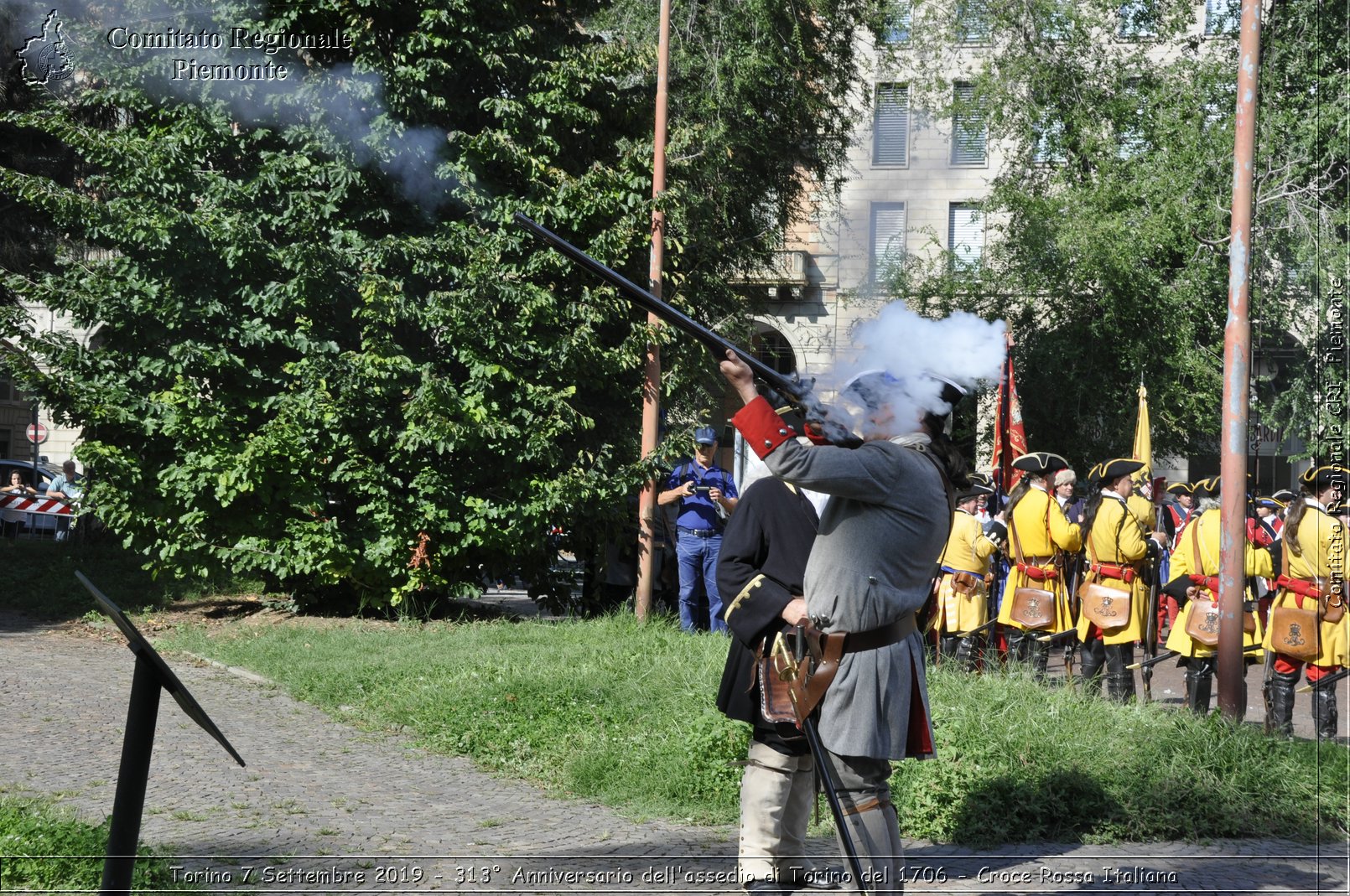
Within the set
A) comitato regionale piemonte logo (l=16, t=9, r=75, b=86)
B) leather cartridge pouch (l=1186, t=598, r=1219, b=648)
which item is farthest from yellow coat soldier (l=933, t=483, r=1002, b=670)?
comitato regionale piemonte logo (l=16, t=9, r=75, b=86)

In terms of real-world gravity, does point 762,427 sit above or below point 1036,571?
above

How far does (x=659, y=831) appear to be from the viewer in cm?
600

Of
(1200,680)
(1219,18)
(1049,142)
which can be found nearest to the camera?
(1200,680)

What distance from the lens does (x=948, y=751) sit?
6418 millimetres

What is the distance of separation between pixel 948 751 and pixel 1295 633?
354cm

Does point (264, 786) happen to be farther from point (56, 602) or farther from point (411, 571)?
point (56, 602)

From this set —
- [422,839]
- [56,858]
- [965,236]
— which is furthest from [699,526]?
[965,236]

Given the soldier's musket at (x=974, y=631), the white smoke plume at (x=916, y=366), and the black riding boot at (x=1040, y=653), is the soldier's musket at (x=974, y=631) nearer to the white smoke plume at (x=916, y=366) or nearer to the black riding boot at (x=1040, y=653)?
the black riding boot at (x=1040, y=653)

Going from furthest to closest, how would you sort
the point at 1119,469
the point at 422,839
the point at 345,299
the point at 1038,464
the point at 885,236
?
the point at 345,299 → the point at 1038,464 → the point at 1119,469 → the point at 885,236 → the point at 422,839

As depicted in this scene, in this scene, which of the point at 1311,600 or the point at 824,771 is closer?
the point at 824,771

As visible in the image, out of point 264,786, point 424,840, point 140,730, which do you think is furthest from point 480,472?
point 140,730

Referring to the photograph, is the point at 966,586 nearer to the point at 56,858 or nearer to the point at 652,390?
the point at 652,390

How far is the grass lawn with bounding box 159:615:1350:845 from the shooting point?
242 inches

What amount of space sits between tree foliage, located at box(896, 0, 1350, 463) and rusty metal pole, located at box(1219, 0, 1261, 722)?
1075cm
